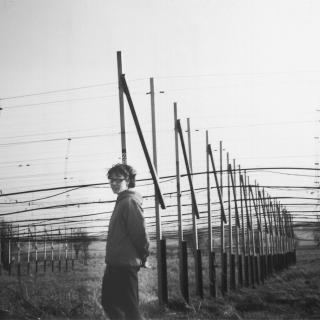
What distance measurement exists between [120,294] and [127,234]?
0.55 m

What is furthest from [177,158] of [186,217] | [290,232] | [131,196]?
[290,232]

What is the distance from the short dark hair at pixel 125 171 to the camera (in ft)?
14.7

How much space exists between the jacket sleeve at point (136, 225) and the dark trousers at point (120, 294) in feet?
0.86

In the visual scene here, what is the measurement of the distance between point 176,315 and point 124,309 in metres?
3.51

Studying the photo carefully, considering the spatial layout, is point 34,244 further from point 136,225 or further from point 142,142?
point 136,225

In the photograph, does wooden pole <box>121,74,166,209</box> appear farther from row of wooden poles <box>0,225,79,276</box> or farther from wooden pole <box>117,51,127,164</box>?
row of wooden poles <box>0,225,79,276</box>

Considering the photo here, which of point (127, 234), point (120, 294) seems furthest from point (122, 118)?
point (120, 294)

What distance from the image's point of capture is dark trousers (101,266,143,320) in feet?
13.8

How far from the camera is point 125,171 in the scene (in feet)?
14.9

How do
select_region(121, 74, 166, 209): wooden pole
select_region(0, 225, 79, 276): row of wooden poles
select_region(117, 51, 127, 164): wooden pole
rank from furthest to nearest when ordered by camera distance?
select_region(0, 225, 79, 276): row of wooden poles < select_region(121, 74, 166, 209): wooden pole < select_region(117, 51, 127, 164): wooden pole

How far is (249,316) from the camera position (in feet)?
25.1

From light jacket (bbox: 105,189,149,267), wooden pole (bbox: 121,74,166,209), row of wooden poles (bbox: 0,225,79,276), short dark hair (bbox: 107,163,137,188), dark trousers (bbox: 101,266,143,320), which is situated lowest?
row of wooden poles (bbox: 0,225,79,276)

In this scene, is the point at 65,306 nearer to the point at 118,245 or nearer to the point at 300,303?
the point at 118,245

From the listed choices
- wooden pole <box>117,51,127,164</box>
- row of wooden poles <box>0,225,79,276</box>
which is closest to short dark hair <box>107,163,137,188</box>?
wooden pole <box>117,51,127,164</box>
